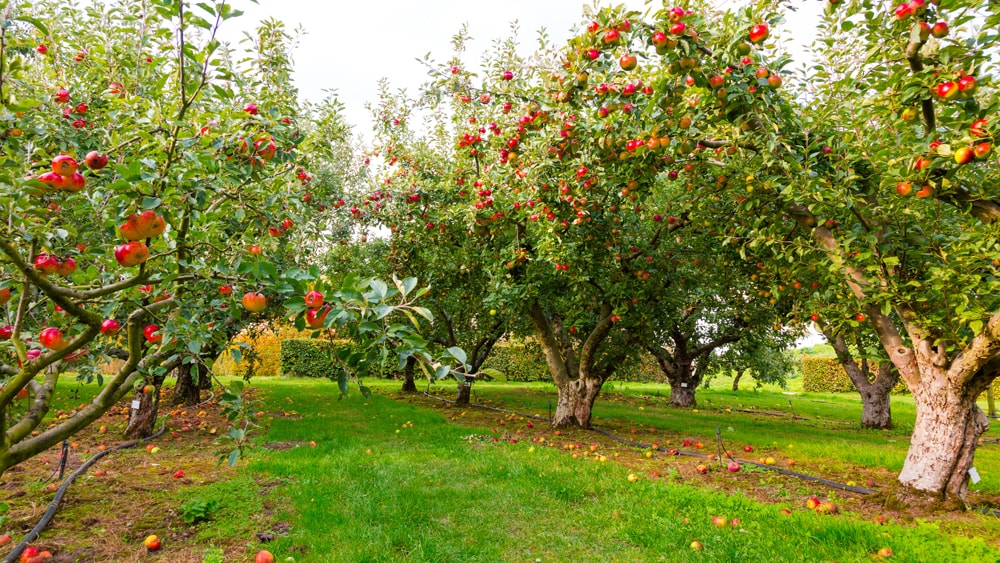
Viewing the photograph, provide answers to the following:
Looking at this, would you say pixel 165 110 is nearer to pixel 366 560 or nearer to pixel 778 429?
pixel 366 560

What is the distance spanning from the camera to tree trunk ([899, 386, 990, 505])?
4672 mm

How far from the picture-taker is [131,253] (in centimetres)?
210

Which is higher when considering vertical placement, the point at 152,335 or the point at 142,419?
the point at 152,335

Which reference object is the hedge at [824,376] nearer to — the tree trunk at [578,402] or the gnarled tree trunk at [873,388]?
the gnarled tree trunk at [873,388]

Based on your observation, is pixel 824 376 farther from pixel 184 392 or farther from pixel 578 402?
pixel 184 392

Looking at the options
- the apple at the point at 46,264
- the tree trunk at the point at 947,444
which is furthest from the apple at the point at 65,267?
the tree trunk at the point at 947,444

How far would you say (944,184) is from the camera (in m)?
3.84

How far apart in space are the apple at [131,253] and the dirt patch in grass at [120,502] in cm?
92

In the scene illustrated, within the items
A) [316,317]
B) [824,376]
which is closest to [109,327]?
[316,317]

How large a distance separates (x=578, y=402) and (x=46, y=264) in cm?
→ 842

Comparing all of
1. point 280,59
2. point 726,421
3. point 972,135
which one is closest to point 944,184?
point 972,135

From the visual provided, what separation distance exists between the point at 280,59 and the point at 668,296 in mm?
7044

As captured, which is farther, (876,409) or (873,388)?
(873,388)

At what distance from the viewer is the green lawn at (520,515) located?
370cm
